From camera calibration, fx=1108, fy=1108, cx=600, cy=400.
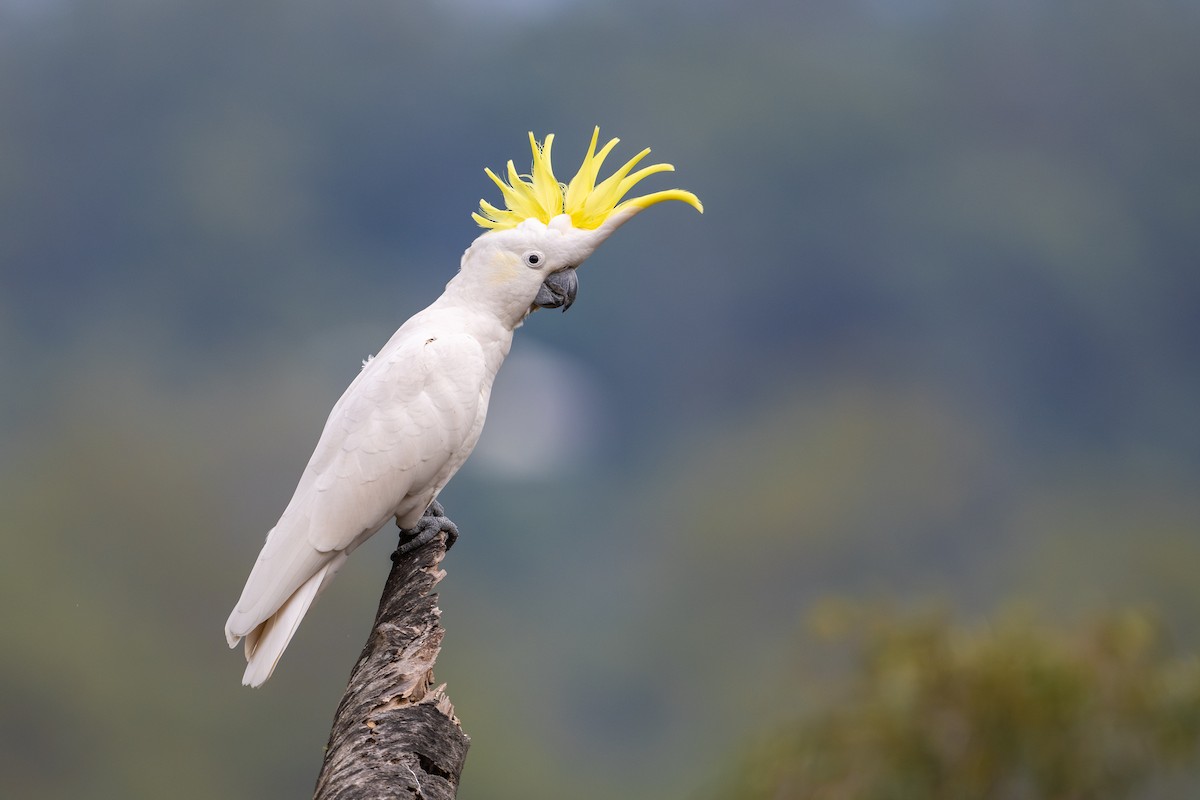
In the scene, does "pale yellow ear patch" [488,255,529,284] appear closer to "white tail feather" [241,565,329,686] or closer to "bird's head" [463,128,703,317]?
"bird's head" [463,128,703,317]

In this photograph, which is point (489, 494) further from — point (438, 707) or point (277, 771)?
point (438, 707)

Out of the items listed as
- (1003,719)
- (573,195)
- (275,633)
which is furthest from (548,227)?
→ (1003,719)

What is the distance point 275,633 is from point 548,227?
1.08 meters

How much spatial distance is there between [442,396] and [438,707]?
70cm

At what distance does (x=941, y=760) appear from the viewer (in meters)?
3.92

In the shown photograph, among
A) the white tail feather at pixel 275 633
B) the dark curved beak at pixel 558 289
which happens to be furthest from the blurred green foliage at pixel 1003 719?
the white tail feather at pixel 275 633

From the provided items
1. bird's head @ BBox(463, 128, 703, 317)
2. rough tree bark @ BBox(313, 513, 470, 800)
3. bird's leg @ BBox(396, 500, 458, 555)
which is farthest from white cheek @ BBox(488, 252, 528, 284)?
rough tree bark @ BBox(313, 513, 470, 800)

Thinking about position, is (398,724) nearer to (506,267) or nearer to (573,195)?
(506,267)

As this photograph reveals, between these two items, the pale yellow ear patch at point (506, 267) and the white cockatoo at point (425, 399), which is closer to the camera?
the white cockatoo at point (425, 399)

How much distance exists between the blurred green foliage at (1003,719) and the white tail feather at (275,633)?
2.43 metres

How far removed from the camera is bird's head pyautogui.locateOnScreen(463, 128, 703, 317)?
8.34 ft

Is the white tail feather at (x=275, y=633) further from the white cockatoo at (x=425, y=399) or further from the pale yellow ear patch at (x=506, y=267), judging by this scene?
the pale yellow ear patch at (x=506, y=267)

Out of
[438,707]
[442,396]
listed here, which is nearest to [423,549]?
[442,396]

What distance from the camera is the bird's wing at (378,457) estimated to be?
231 cm
